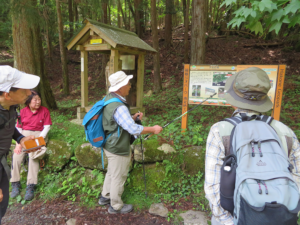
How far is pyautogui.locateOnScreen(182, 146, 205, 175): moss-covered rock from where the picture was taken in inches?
142

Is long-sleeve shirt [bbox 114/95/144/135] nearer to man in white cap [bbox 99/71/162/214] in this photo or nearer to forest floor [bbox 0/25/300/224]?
man in white cap [bbox 99/71/162/214]

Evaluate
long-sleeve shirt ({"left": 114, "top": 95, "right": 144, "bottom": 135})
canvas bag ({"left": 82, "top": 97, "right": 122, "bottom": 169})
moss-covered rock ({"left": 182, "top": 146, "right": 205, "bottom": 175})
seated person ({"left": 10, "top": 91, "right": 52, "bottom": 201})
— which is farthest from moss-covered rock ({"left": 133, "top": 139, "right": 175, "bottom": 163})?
seated person ({"left": 10, "top": 91, "right": 52, "bottom": 201})

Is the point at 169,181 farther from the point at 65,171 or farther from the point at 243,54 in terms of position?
the point at 243,54

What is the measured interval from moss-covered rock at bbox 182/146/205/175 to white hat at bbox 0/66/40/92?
9.16 feet

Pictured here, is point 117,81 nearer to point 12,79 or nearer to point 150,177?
point 12,79

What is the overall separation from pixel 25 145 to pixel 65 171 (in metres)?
1.99

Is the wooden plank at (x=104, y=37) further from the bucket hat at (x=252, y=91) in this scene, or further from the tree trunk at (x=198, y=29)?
the bucket hat at (x=252, y=91)

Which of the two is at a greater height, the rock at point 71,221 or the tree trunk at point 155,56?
the tree trunk at point 155,56

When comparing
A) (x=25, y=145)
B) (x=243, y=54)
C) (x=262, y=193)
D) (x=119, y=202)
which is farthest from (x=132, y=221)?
(x=243, y=54)

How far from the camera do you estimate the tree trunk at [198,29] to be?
243 inches

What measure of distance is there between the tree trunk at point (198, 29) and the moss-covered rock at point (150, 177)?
166 inches

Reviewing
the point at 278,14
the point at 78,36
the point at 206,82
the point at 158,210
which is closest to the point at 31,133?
the point at 78,36

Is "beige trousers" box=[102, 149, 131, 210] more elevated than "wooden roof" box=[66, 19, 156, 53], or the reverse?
"wooden roof" box=[66, 19, 156, 53]

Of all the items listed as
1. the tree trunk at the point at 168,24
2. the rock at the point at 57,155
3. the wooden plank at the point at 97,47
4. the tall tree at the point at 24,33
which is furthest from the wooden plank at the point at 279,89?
the tree trunk at the point at 168,24
